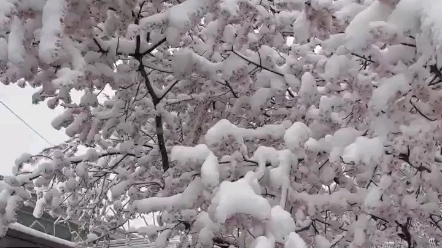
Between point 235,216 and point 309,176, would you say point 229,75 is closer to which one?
point 309,176

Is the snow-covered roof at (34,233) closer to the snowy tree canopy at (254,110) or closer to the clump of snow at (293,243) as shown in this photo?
the snowy tree canopy at (254,110)

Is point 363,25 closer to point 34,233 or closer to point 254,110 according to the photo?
point 254,110

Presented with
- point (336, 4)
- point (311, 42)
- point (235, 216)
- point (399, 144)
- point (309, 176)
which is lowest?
point (235, 216)

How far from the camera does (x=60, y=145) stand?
13.7ft

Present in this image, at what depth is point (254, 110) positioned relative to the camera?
2818mm

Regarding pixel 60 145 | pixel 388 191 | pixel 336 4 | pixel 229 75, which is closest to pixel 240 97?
pixel 229 75

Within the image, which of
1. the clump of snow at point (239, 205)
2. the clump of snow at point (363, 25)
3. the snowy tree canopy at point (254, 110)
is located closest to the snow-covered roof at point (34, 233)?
the snowy tree canopy at point (254, 110)

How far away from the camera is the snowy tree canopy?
1710 mm

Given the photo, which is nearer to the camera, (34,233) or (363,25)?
(363,25)

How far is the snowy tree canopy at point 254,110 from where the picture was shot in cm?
171

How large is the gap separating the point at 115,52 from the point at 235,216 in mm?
1361

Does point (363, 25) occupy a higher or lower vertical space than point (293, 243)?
A: higher

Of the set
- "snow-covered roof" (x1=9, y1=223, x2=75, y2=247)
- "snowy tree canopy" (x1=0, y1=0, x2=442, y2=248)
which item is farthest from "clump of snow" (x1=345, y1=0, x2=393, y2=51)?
"snow-covered roof" (x1=9, y1=223, x2=75, y2=247)

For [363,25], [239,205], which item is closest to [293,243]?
[239,205]
